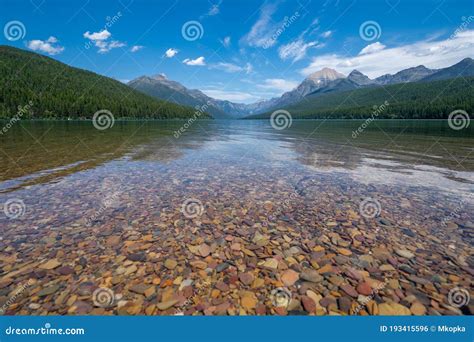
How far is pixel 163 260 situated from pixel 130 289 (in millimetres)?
1284

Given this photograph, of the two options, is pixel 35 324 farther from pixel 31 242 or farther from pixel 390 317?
pixel 390 317

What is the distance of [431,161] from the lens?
2228cm

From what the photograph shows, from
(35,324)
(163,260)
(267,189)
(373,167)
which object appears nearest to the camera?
(35,324)

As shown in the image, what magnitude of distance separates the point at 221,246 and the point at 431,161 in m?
23.7

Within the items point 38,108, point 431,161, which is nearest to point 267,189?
point 431,161

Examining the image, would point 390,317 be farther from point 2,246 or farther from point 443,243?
point 2,246

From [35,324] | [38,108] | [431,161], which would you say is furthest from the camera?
[38,108]

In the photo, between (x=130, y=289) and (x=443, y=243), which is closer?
(x=130, y=289)

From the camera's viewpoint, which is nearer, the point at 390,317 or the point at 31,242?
the point at 390,317

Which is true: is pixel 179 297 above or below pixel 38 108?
below

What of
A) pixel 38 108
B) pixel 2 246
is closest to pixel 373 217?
pixel 2 246

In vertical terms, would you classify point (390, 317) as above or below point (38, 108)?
below

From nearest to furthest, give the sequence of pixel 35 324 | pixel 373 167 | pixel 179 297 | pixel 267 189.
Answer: pixel 35 324 → pixel 179 297 → pixel 267 189 → pixel 373 167

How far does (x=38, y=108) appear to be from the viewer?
456ft
